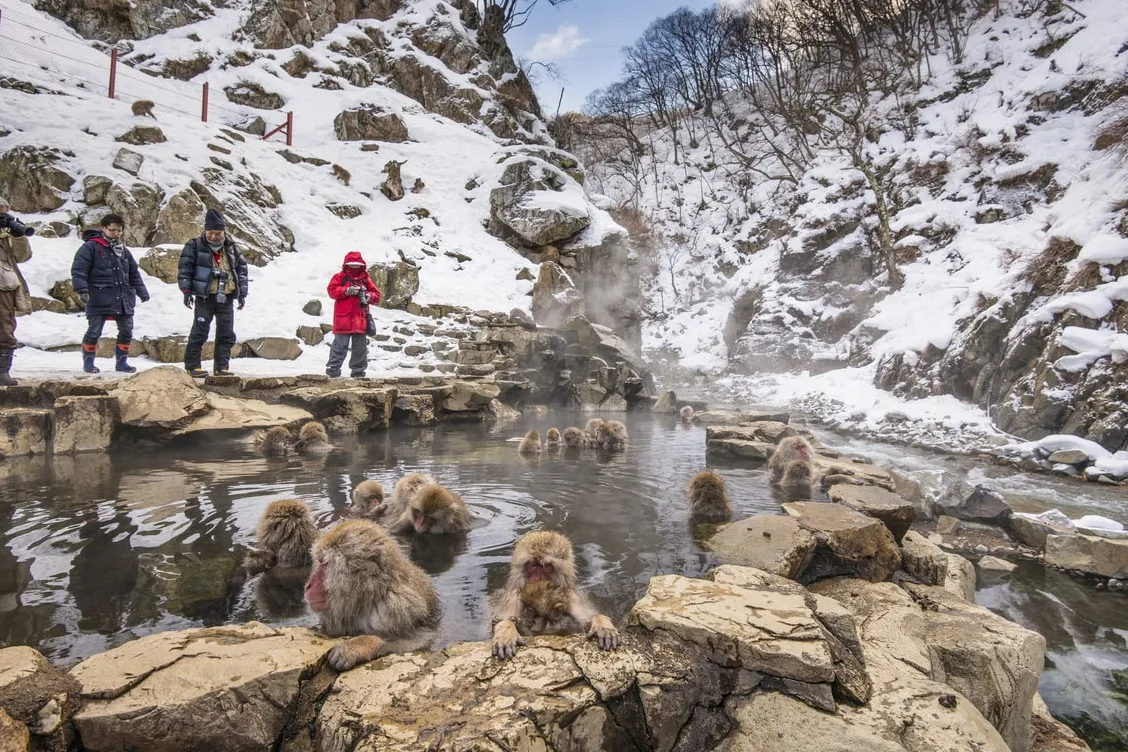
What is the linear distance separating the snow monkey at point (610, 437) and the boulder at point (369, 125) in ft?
61.2

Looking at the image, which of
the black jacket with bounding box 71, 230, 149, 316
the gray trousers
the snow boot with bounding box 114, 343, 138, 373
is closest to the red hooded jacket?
the gray trousers

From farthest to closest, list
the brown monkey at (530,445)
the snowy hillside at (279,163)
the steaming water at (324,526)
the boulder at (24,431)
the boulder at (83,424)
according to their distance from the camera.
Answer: the snowy hillside at (279,163), the brown monkey at (530,445), the boulder at (83,424), the boulder at (24,431), the steaming water at (324,526)

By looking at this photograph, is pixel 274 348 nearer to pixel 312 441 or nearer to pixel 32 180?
pixel 312 441

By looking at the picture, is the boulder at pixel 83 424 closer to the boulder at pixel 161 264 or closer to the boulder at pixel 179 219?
the boulder at pixel 161 264

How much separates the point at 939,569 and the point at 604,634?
2.45 metres

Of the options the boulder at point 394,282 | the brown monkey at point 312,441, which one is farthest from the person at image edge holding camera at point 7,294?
the boulder at point 394,282

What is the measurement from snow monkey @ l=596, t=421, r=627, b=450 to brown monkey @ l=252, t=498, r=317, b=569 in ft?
16.6

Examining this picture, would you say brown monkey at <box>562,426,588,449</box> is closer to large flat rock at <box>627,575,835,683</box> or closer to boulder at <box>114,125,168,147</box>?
Result: large flat rock at <box>627,575,835,683</box>

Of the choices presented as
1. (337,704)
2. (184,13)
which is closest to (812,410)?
(337,704)

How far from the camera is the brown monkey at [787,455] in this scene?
6070mm

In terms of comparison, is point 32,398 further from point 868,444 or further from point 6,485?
point 868,444

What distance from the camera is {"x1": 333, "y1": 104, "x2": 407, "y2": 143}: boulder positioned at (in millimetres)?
21281

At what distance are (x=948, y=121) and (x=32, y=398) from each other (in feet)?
83.6

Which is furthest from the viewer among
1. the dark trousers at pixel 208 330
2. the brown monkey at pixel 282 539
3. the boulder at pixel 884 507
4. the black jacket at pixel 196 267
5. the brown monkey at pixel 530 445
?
the dark trousers at pixel 208 330
